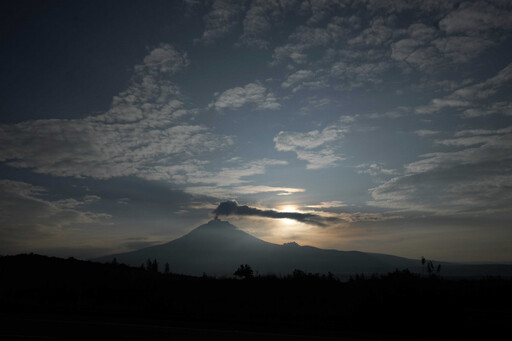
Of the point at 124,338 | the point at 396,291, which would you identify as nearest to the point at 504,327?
the point at 396,291

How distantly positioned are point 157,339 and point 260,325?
465 cm

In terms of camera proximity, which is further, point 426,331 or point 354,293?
point 354,293

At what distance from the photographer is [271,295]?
2094 centimetres

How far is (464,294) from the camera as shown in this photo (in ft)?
65.8

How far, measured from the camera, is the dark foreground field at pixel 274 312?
1207 centimetres

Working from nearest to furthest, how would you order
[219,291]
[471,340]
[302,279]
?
[471,340] → [219,291] → [302,279]

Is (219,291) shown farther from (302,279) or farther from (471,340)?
(471,340)

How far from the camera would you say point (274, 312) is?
55.6 ft

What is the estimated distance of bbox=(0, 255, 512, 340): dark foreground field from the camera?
1207 centimetres

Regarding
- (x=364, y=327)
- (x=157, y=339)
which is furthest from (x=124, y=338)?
(x=364, y=327)

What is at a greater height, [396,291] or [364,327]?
[396,291]

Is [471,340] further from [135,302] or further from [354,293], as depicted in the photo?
[135,302]

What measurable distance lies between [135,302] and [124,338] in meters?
11.4

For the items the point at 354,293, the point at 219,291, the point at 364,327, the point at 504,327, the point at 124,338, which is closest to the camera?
the point at 124,338
